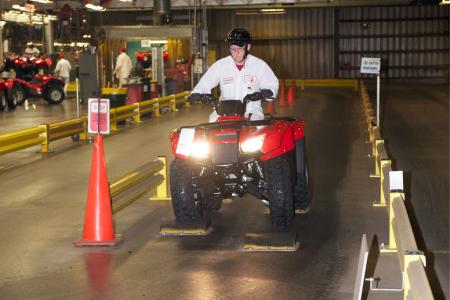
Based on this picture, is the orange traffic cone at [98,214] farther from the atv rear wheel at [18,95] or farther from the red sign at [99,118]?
the atv rear wheel at [18,95]

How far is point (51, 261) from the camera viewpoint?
773cm

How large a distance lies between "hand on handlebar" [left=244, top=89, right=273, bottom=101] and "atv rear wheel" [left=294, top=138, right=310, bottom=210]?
3.32 ft

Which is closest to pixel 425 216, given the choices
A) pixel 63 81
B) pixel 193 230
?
pixel 193 230

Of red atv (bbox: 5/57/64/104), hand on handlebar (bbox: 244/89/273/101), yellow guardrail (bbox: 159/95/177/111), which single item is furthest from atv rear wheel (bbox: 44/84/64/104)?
hand on handlebar (bbox: 244/89/273/101)

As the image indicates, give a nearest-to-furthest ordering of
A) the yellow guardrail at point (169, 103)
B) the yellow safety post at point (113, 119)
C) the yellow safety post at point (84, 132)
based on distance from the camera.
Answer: the yellow safety post at point (84, 132) → the yellow safety post at point (113, 119) → the yellow guardrail at point (169, 103)

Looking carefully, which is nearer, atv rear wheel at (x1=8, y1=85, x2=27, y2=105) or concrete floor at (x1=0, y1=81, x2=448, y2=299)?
concrete floor at (x1=0, y1=81, x2=448, y2=299)

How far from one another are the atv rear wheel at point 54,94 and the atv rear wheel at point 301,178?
2416 centimetres

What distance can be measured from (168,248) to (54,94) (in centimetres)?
2549

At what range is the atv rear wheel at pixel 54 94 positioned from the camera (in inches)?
1280

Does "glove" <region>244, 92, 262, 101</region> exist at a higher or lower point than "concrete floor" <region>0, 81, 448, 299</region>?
higher

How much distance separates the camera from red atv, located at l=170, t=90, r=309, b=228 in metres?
8.08

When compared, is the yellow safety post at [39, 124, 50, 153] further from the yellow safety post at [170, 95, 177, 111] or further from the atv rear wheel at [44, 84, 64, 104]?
the atv rear wheel at [44, 84, 64, 104]

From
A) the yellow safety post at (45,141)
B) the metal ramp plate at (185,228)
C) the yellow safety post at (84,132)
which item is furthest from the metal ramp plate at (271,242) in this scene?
the yellow safety post at (84,132)

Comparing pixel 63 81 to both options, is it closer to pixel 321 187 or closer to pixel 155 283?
pixel 321 187
